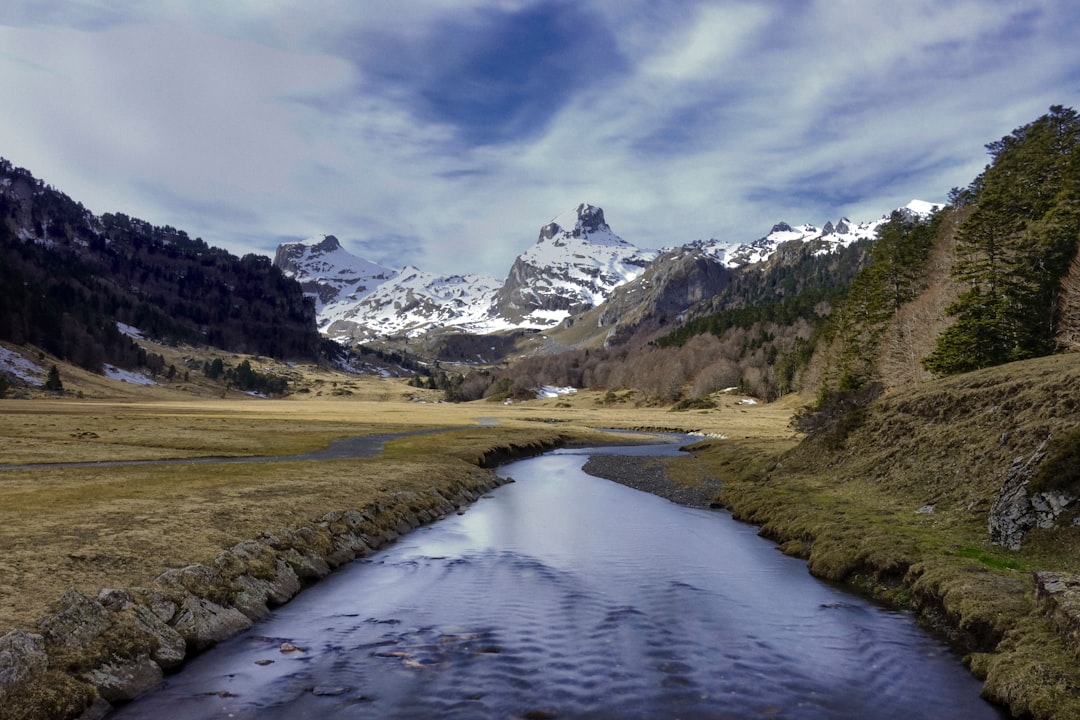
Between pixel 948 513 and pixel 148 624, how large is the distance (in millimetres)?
29781

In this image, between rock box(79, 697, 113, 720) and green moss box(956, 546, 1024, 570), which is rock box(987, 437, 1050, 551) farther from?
rock box(79, 697, 113, 720)

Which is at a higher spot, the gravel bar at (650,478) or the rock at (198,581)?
the rock at (198,581)

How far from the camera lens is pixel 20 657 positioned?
12336 mm

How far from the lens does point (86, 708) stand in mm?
12727

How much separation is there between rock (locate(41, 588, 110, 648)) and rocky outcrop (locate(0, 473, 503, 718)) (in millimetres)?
20

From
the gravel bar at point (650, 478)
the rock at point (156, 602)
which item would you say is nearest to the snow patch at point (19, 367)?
the gravel bar at point (650, 478)

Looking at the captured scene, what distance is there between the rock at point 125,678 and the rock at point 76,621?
0.85m

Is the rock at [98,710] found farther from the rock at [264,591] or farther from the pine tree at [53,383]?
the pine tree at [53,383]

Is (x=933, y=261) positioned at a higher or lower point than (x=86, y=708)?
higher

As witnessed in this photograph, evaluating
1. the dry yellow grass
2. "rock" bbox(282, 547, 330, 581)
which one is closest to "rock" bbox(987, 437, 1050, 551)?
"rock" bbox(282, 547, 330, 581)

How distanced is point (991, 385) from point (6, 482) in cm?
5459

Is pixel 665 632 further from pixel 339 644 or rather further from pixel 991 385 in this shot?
pixel 991 385

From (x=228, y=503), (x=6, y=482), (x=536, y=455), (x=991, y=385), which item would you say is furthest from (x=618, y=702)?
(x=536, y=455)

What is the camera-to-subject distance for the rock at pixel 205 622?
16797mm
